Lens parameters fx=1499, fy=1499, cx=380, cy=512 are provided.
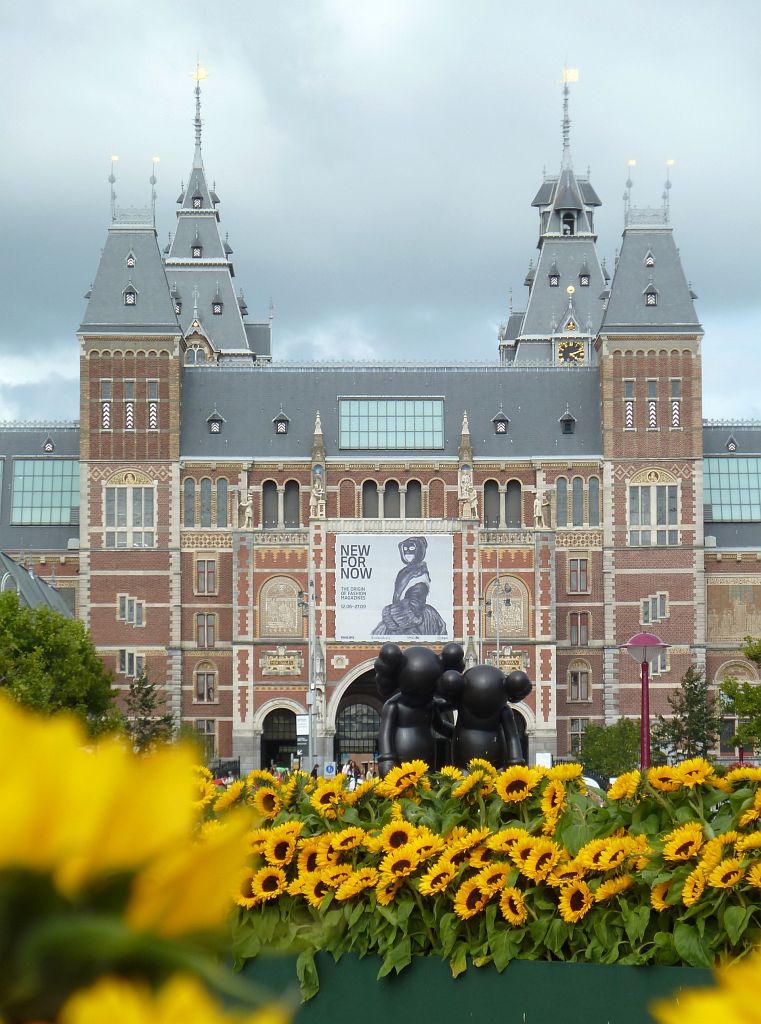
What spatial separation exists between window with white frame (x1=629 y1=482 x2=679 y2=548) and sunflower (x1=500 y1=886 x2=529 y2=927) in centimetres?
5675

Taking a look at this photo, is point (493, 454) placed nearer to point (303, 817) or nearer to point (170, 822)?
point (303, 817)

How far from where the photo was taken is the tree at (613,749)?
54.1m

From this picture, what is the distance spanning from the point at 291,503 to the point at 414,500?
5.33 m

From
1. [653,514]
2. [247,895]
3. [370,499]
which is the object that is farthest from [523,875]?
[370,499]

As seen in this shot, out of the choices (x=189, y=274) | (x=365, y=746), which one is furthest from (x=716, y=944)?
(x=189, y=274)

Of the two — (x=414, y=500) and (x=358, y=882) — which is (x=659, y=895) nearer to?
(x=358, y=882)

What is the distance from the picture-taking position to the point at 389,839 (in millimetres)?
7250

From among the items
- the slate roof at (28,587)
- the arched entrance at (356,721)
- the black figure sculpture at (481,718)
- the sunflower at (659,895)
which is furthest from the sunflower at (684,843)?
the arched entrance at (356,721)

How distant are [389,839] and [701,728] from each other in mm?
49838

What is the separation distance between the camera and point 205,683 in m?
62.7

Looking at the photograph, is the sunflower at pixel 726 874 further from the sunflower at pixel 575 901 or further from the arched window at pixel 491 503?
the arched window at pixel 491 503

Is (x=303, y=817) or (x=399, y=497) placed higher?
(x=399, y=497)

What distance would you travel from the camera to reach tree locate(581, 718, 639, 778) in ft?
177

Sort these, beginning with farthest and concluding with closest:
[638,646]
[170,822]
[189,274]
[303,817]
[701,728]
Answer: [189,274] < [701,728] < [638,646] < [303,817] < [170,822]
